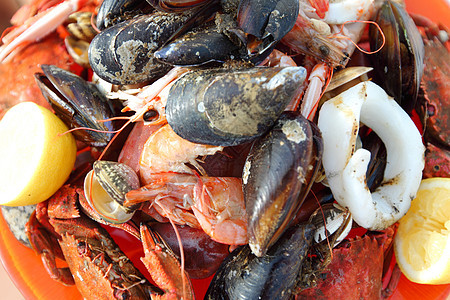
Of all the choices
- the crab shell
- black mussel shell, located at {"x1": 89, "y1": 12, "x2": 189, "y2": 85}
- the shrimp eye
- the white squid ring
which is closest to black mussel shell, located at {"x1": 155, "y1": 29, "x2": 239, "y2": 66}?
black mussel shell, located at {"x1": 89, "y1": 12, "x2": 189, "y2": 85}

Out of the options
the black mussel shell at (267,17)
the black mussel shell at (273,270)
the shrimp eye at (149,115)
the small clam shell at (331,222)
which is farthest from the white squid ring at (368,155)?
the shrimp eye at (149,115)

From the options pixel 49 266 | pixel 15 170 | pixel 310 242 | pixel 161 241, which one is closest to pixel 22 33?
pixel 15 170

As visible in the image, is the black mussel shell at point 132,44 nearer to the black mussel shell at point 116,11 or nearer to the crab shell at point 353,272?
the black mussel shell at point 116,11

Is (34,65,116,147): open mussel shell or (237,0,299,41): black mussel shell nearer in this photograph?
(237,0,299,41): black mussel shell

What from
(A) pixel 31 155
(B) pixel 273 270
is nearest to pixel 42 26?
(A) pixel 31 155

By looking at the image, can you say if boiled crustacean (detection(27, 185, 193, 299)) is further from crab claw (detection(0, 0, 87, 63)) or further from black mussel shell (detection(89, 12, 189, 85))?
crab claw (detection(0, 0, 87, 63))

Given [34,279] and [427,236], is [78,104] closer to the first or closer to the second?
[34,279]

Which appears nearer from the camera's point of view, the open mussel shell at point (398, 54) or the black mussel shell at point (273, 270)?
the black mussel shell at point (273, 270)
